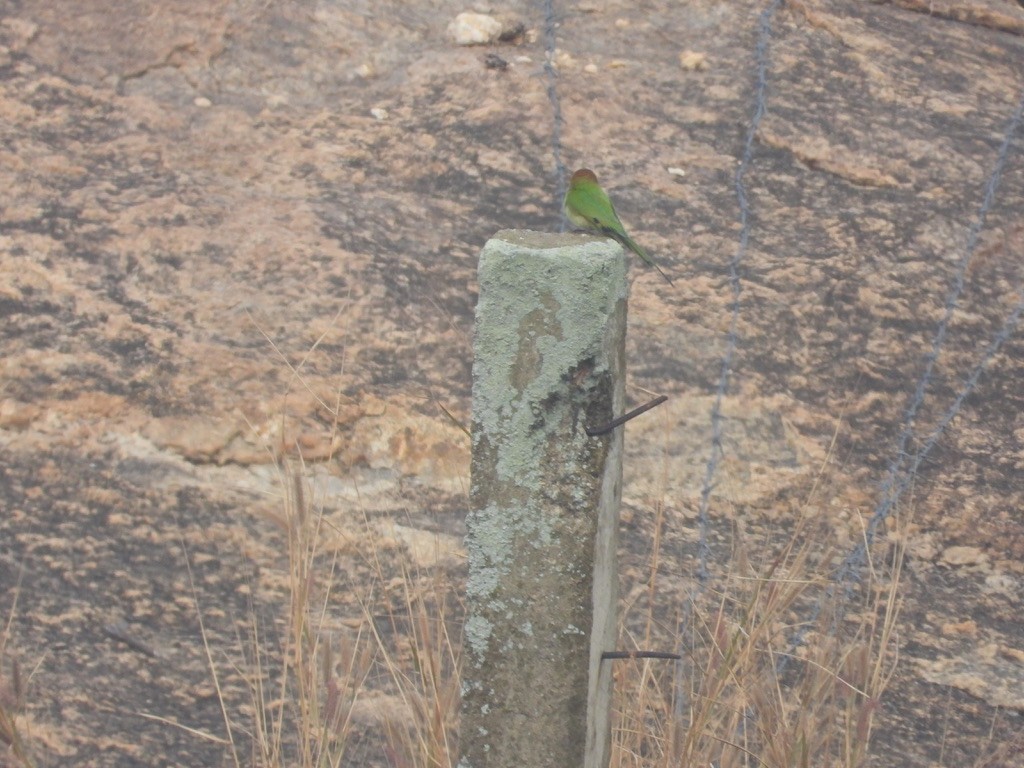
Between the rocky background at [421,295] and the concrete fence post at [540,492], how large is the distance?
0.85 metres

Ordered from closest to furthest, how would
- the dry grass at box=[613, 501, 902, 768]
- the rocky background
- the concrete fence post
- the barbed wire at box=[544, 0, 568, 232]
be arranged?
the concrete fence post < the dry grass at box=[613, 501, 902, 768] < the rocky background < the barbed wire at box=[544, 0, 568, 232]

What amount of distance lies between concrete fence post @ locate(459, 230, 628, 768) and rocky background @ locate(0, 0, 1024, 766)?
85 cm

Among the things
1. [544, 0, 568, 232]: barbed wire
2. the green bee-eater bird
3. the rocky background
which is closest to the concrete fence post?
the rocky background

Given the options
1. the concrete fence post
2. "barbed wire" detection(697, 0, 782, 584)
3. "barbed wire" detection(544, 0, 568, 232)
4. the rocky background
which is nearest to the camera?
the concrete fence post

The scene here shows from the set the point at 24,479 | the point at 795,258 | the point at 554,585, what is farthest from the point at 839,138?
the point at 554,585

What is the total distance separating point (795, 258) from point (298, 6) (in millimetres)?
2146

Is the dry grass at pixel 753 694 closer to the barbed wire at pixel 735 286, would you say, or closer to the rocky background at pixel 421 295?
the rocky background at pixel 421 295

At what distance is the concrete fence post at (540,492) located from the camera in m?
1.54

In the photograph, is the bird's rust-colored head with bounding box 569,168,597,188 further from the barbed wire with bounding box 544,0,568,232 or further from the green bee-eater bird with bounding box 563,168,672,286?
the barbed wire with bounding box 544,0,568,232

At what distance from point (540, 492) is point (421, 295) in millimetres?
2142

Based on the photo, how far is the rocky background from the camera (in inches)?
119

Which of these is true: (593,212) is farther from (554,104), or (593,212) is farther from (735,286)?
(554,104)

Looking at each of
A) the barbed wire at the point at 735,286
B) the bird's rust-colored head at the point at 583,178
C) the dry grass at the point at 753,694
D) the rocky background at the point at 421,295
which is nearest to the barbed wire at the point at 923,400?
the rocky background at the point at 421,295

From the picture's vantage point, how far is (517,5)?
4777mm
